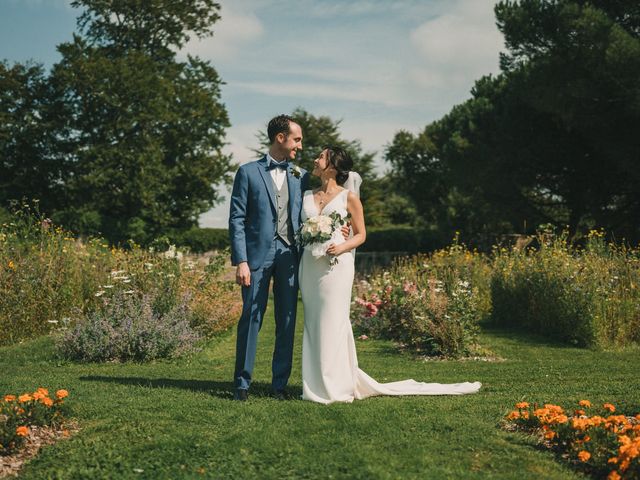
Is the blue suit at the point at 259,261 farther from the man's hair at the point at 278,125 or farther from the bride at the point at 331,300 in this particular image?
the man's hair at the point at 278,125

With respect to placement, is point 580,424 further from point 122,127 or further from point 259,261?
point 122,127

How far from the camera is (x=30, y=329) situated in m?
10.6

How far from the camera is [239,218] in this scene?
18.7 ft

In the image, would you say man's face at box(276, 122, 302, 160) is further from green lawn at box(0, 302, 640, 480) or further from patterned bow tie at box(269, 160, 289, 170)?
green lawn at box(0, 302, 640, 480)

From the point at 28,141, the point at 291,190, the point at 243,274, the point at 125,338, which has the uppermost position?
the point at 28,141

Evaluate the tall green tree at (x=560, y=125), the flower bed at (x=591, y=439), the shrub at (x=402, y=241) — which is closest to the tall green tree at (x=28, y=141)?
the shrub at (x=402, y=241)

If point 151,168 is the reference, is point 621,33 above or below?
above

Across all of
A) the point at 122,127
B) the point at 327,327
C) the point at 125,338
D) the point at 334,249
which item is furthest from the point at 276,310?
the point at 122,127

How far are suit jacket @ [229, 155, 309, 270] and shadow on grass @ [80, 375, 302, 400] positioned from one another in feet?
3.91

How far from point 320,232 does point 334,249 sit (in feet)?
0.77

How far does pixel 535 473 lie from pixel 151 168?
25030 millimetres

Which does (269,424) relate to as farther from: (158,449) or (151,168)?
(151,168)

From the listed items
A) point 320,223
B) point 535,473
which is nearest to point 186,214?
point 320,223

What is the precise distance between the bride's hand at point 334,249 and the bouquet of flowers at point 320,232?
31 millimetres
